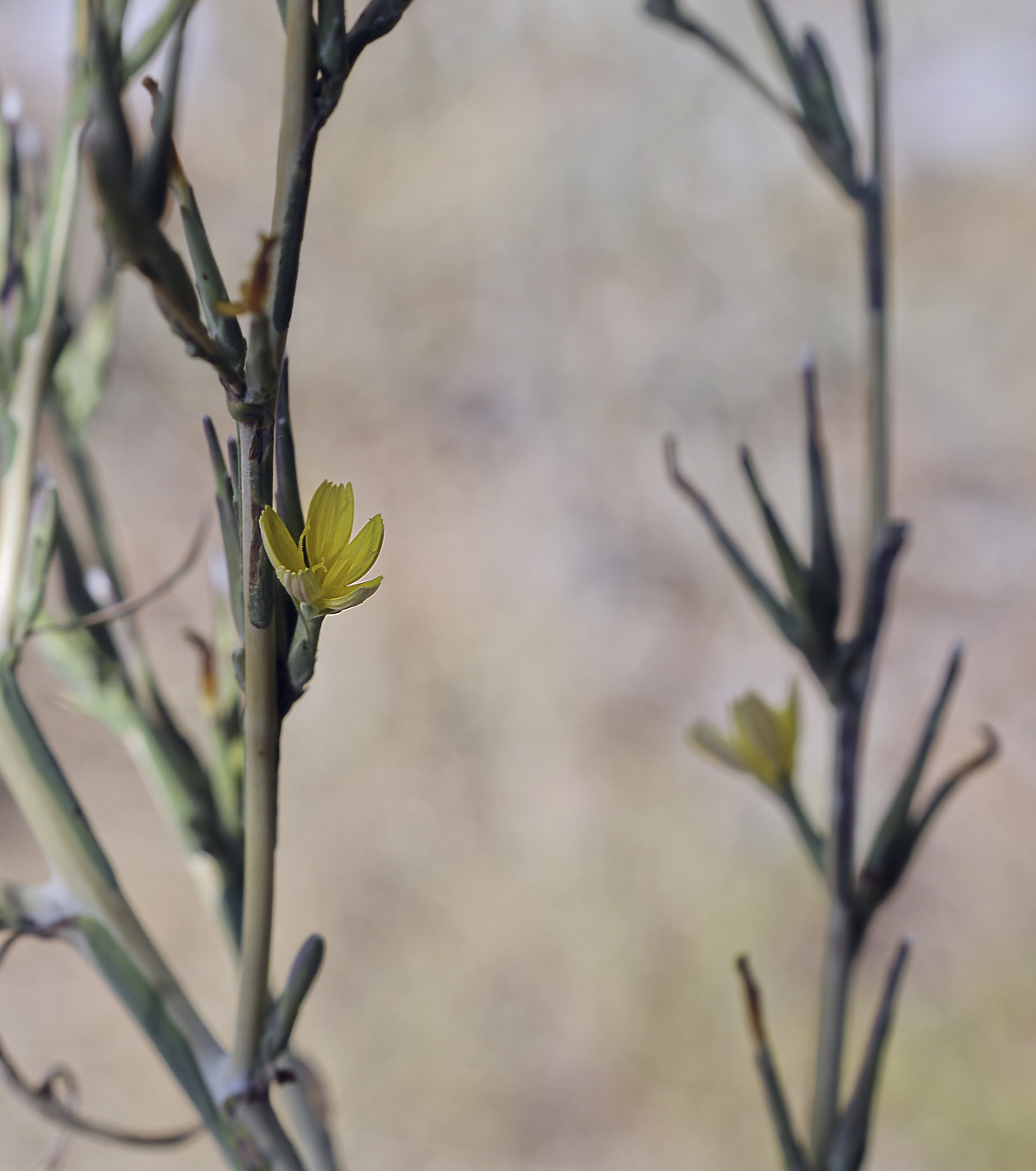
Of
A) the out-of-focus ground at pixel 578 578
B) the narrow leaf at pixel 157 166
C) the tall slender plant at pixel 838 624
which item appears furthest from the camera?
the out-of-focus ground at pixel 578 578

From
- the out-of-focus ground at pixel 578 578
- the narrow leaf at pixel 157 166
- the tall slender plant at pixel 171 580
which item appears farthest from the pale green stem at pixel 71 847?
the out-of-focus ground at pixel 578 578

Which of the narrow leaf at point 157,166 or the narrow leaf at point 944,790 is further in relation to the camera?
the narrow leaf at point 944,790

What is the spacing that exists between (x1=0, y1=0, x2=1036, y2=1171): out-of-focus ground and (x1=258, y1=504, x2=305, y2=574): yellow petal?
0.78 metres

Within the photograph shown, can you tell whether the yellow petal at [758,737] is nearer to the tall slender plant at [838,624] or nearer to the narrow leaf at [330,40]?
the tall slender plant at [838,624]

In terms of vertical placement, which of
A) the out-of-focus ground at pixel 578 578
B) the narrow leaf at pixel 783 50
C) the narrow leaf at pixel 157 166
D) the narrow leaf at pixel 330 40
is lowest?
the out-of-focus ground at pixel 578 578

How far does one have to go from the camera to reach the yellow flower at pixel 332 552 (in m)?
0.13

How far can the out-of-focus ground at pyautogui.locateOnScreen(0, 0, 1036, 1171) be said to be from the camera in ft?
2.79

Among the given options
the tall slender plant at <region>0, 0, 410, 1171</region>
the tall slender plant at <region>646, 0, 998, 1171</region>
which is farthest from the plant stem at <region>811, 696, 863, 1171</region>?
the tall slender plant at <region>0, 0, 410, 1171</region>

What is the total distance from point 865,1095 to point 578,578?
77 centimetres

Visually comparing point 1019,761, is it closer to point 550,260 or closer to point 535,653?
point 535,653

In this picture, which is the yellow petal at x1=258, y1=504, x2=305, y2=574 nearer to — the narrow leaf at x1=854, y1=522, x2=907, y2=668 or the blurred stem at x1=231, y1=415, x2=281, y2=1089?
the blurred stem at x1=231, y1=415, x2=281, y2=1089

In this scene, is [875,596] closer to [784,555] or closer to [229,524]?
[784,555]

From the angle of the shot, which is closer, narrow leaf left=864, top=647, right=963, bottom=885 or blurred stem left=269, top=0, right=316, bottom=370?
blurred stem left=269, top=0, right=316, bottom=370

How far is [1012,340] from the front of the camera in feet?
3.08
